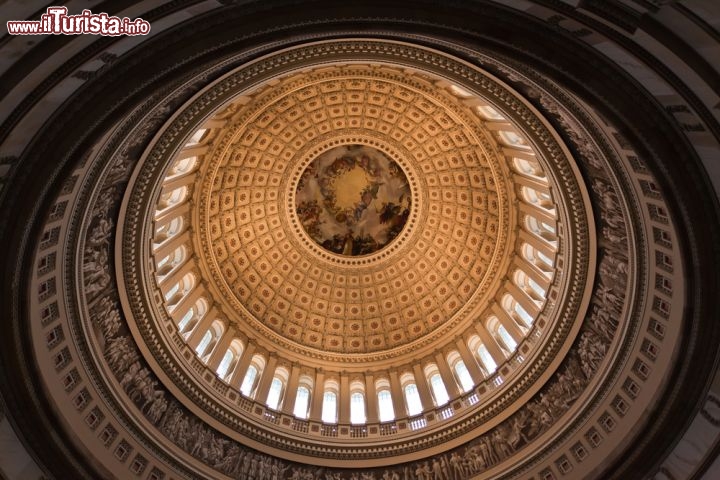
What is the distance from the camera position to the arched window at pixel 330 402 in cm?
2568

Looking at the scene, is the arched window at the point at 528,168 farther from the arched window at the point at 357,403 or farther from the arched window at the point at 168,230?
the arched window at the point at 168,230

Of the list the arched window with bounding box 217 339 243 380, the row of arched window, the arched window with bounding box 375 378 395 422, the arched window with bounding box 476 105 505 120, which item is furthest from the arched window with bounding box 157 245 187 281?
the arched window with bounding box 476 105 505 120

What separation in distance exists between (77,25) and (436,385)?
23.2m

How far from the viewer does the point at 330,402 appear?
1065 inches

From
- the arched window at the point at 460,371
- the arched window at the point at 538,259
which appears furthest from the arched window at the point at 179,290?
the arched window at the point at 538,259

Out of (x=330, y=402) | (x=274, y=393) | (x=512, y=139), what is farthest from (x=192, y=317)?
(x=512, y=139)

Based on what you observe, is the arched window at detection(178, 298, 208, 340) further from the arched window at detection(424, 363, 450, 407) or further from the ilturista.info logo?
the ilturista.info logo

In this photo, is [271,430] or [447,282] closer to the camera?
[271,430]

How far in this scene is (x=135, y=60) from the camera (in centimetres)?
1133

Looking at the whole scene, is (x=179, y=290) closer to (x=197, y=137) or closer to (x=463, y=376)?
(x=197, y=137)

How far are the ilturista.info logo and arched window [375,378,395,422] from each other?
20.7 meters

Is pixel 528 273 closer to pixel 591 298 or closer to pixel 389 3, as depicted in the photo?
pixel 591 298

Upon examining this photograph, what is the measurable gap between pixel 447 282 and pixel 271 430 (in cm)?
1456

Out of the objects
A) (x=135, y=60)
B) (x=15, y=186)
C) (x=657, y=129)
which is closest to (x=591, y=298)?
(x=657, y=129)
